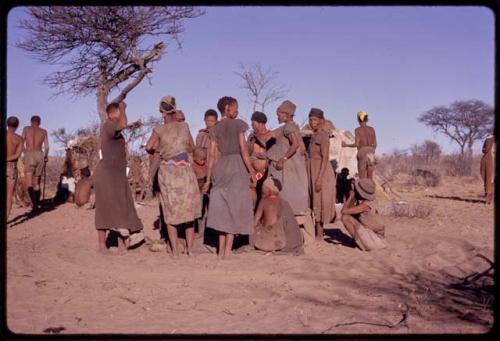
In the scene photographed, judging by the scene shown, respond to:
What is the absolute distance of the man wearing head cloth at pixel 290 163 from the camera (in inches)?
288

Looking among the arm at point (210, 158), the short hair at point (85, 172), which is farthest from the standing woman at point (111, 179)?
the short hair at point (85, 172)

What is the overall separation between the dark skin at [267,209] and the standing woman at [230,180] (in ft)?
1.16

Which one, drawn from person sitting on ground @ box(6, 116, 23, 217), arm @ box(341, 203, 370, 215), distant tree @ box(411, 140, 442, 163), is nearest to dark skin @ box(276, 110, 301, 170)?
arm @ box(341, 203, 370, 215)

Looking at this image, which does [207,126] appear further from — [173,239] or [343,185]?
[343,185]

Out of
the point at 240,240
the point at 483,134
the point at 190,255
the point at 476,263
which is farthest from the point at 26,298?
the point at 483,134

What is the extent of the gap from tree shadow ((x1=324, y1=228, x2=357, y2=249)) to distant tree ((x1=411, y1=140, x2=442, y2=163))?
81.2 ft

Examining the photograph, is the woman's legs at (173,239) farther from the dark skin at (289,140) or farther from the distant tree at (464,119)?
the distant tree at (464,119)

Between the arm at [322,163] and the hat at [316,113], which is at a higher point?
the hat at [316,113]

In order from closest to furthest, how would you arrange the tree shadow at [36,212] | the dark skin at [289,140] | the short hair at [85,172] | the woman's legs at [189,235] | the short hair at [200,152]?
the woman's legs at [189,235] → the dark skin at [289,140] → the short hair at [200,152] → the tree shadow at [36,212] → the short hair at [85,172]

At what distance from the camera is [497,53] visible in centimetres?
365

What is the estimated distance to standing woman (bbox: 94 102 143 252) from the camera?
6559 mm

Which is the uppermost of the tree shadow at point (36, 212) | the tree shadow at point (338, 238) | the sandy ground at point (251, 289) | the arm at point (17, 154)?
the arm at point (17, 154)

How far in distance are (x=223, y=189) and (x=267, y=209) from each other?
2.08ft

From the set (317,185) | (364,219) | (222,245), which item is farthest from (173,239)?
(364,219)
